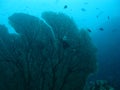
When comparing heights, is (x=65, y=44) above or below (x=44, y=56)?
above

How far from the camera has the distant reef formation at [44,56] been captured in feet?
17.5

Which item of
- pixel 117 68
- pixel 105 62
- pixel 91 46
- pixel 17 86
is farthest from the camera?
pixel 105 62

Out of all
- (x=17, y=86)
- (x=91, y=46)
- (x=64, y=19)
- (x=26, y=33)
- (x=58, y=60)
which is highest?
(x=64, y=19)

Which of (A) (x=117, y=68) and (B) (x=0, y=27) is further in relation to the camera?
(A) (x=117, y=68)

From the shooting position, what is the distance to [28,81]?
17.7 ft

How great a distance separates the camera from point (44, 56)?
538 centimetres

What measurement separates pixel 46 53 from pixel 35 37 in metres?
0.56

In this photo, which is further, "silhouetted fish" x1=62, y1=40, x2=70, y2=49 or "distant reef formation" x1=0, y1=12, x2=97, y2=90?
"silhouetted fish" x1=62, y1=40, x2=70, y2=49

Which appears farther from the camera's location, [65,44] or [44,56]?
[65,44]

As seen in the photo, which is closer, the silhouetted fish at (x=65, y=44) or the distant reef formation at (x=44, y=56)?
the distant reef formation at (x=44, y=56)

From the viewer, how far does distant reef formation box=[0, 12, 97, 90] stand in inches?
210

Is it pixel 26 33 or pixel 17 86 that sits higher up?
pixel 26 33

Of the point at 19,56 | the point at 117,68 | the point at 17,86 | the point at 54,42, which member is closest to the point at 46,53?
the point at 54,42

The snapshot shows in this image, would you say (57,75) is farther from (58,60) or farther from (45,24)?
(45,24)
